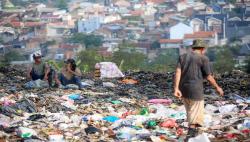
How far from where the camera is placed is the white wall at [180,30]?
179ft

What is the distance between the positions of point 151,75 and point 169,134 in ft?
23.5

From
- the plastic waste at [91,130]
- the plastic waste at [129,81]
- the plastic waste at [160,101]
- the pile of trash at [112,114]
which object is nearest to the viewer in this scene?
the pile of trash at [112,114]

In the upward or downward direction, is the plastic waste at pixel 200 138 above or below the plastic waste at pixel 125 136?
above

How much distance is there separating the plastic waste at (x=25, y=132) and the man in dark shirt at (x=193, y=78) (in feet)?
5.68

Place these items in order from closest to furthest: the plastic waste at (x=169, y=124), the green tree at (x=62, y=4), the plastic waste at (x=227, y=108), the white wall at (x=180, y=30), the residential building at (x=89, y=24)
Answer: the plastic waste at (x=169, y=124), the plastic waste at (x=227, y=108), the white wall at (x=180, y=30), the residential building at (x=89, y=24), the green tree at (x=62, y=4)

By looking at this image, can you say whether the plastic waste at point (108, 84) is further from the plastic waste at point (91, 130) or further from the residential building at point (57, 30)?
the residential building at point (57, 30)

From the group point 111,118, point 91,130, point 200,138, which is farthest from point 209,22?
point 200,138

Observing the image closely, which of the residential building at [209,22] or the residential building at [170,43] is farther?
the residential building at [209,22]

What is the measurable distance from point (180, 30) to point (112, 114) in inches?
1866

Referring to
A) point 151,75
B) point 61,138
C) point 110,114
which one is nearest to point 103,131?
point 61,138

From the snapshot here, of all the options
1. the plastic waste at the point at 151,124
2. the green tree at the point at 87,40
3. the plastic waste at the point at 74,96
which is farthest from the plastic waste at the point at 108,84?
the green tree at the point at 87,40

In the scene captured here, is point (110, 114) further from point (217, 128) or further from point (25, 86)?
point (25, 86)

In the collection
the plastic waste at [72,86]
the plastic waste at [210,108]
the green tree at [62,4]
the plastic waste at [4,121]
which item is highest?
the plastic waste at [4,121]

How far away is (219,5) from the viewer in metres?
63.4
